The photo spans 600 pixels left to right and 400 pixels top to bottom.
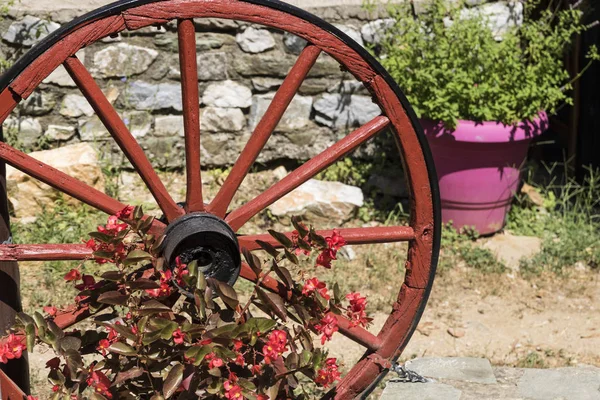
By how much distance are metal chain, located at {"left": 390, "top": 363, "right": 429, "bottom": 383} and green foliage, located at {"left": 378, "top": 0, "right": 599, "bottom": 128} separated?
1.73m

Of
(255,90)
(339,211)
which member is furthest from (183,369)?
(255,90)

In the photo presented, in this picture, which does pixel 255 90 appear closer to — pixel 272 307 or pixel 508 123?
pixel 508 123

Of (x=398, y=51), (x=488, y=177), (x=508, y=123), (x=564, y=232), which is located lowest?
(x=564, y=232)

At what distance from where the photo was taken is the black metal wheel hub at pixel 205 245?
2.36m

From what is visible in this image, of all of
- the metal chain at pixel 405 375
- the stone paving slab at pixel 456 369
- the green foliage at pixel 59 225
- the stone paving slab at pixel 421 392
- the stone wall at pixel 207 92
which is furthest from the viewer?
the stone wall at pixel 207 92

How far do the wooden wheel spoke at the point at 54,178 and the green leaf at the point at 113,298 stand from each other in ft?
0.75

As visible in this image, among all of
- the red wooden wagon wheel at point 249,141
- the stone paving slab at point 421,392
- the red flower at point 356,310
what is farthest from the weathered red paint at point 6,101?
the stone paving slab at point 421,392

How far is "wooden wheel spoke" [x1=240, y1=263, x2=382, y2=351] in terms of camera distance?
8.27 ft

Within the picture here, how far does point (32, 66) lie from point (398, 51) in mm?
2699

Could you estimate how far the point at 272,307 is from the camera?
2375mm

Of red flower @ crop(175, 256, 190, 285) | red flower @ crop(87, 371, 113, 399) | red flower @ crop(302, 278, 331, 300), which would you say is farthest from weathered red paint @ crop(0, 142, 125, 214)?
red flower @ crop(302, 278, 331, 300)

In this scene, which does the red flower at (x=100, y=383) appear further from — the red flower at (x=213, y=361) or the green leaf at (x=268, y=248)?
the green leaf at (x=268, y=248)

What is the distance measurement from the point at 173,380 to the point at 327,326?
0.44 meters

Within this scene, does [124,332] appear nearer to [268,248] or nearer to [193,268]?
[193,268]
